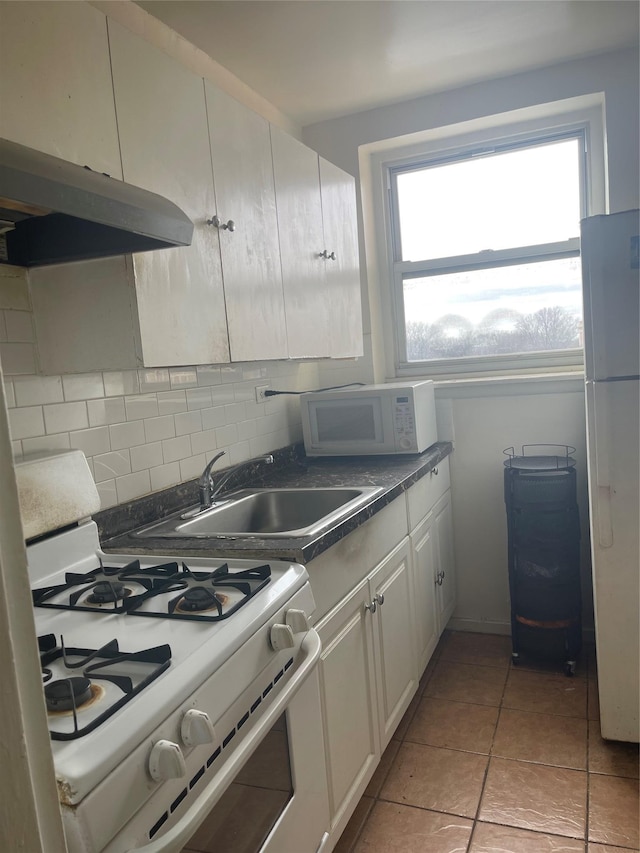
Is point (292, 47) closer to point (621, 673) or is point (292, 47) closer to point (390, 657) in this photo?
point (390, 657)

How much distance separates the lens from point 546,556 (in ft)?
8.40

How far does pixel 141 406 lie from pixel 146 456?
15cm

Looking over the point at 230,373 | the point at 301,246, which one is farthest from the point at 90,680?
the point at 301,246

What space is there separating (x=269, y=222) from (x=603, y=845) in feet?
6.84

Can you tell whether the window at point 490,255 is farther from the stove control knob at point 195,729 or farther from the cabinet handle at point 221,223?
the stove control knob at point 195,729

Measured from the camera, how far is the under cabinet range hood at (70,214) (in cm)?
98

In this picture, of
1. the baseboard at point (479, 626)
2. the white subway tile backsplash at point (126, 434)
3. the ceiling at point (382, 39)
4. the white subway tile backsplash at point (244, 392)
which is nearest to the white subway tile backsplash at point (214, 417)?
the white subway tile backsplash at point (244, 392)

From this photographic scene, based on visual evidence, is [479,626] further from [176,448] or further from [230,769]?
[230,769]

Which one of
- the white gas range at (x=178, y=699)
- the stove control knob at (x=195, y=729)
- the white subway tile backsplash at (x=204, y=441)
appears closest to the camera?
the white gas range at (x=178, y=699)

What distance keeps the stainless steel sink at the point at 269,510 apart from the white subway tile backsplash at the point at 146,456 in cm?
18

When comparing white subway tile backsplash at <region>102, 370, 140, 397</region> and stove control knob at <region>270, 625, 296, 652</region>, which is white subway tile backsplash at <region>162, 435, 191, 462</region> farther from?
stove control knob at <region>270, 625, 296, 652</region>

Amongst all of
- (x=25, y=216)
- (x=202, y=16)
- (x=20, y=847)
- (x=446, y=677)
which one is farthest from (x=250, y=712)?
(x=202, y=16)

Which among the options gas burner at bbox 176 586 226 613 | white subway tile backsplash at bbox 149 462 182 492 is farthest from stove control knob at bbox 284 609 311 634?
white subway tile backsplash at bbox 149 462 182 492

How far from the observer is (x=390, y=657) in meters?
2.06
